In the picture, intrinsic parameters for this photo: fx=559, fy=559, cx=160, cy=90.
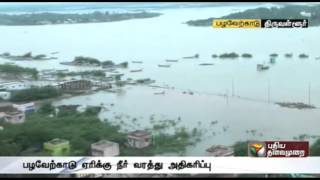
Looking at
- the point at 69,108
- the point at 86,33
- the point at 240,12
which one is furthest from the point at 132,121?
the point at 240,12

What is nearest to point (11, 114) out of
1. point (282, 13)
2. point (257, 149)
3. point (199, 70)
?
point (199, 70)

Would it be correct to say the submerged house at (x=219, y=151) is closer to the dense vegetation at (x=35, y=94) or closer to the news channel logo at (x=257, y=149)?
the news channel logo at (x=257, y=149)

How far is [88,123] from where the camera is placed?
243 centimetres

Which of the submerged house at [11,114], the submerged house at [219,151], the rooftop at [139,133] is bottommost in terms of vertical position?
the submerged house at [219,151]

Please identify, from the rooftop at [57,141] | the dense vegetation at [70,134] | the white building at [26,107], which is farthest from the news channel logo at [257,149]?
the white building at [26,107]

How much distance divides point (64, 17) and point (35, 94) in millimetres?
358

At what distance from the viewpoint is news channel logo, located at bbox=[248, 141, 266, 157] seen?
2.40 metres

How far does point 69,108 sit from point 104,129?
18 cm

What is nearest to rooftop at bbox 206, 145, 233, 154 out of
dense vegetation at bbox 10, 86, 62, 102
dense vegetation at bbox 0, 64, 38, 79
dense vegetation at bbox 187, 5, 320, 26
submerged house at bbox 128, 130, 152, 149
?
submerged house at bbox 128, 130, 152, 149

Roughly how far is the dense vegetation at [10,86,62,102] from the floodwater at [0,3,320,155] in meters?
0.06

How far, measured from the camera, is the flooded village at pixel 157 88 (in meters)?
2.40

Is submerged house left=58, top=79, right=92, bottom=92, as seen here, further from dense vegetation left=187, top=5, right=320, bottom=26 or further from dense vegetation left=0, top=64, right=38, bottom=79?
dense vegetation left=187, top=5, right=320, bottom=26

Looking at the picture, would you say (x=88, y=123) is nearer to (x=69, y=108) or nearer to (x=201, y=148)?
(x=69, y=108)

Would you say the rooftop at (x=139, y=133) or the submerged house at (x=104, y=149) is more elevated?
the rooftop at (x=139, y=133)
